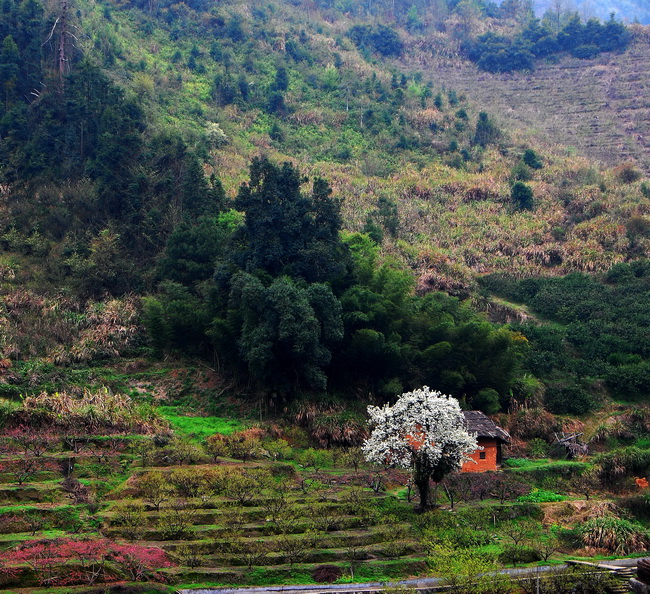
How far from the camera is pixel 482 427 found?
30.9m

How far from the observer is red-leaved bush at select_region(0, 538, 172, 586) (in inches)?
695

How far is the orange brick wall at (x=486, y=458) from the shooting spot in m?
30.5

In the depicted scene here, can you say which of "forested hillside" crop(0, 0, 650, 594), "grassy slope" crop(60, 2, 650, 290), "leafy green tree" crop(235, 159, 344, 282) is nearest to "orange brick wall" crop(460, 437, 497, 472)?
"forested hillside" crop(0, 0, 650, 594)

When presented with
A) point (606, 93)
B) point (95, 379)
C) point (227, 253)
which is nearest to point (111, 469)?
point (95, 379)

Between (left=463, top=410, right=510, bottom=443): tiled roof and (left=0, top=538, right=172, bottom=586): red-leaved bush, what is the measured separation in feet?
48.4

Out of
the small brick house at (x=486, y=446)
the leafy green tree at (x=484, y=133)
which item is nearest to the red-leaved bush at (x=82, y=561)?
the small brick house at (x=486, y=446)

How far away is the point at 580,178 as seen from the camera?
59562mm

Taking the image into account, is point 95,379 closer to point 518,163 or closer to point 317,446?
point 317,446

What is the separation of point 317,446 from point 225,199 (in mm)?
17156

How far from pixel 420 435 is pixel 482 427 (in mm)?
6856

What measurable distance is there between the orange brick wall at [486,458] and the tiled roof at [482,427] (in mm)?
293

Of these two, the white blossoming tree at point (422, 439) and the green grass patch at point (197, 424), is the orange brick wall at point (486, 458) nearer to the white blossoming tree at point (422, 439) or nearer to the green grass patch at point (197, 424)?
the white blossoming tree at point (422, 439)

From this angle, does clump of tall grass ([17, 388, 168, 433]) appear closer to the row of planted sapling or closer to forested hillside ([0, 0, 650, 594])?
forested hillside ([0, 0, 650, 594])

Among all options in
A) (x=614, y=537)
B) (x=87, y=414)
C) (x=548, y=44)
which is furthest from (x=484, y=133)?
(x=614, y=537)
